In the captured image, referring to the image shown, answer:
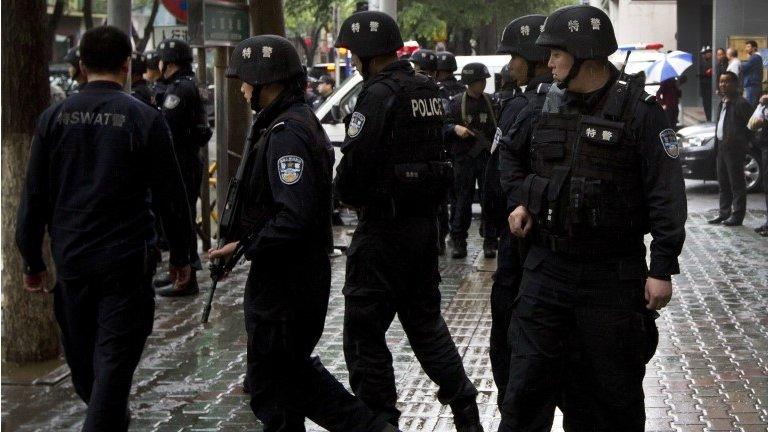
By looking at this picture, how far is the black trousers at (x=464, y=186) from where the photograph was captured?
12367 millimetres

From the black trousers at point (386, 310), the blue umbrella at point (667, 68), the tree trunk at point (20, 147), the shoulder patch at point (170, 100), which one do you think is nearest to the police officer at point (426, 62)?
the shoulder patch at point (170, 100)

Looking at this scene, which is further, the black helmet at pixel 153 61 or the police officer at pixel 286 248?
the black helmet at pixel 153 61

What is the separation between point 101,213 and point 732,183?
1097cm

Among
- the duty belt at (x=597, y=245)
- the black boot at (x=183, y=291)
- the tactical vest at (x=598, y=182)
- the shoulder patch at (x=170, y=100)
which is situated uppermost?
the shoulder patch at (x=170, y=100)

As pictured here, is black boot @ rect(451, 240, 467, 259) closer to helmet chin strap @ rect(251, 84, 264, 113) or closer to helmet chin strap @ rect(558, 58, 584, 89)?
helmet chin strap @ rect(251, 84, 264, 113)

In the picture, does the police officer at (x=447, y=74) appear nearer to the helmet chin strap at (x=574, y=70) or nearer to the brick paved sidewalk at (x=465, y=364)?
the brick paved sidewalk at (x=465, y=364)

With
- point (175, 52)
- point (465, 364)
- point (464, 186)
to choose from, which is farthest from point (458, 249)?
point (465, 364)

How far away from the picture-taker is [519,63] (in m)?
6.12

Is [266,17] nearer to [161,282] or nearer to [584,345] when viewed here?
[161,282]

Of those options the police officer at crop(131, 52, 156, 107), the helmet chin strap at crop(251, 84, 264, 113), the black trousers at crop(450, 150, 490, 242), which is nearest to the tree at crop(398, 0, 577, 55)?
the black trousers at crop(450, 150, 490, 242)

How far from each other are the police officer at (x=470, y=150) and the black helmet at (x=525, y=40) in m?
5.98

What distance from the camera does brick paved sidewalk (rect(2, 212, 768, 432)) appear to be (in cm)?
653

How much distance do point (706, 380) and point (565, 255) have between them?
2898 millimetres

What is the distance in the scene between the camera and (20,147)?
25.1ft
